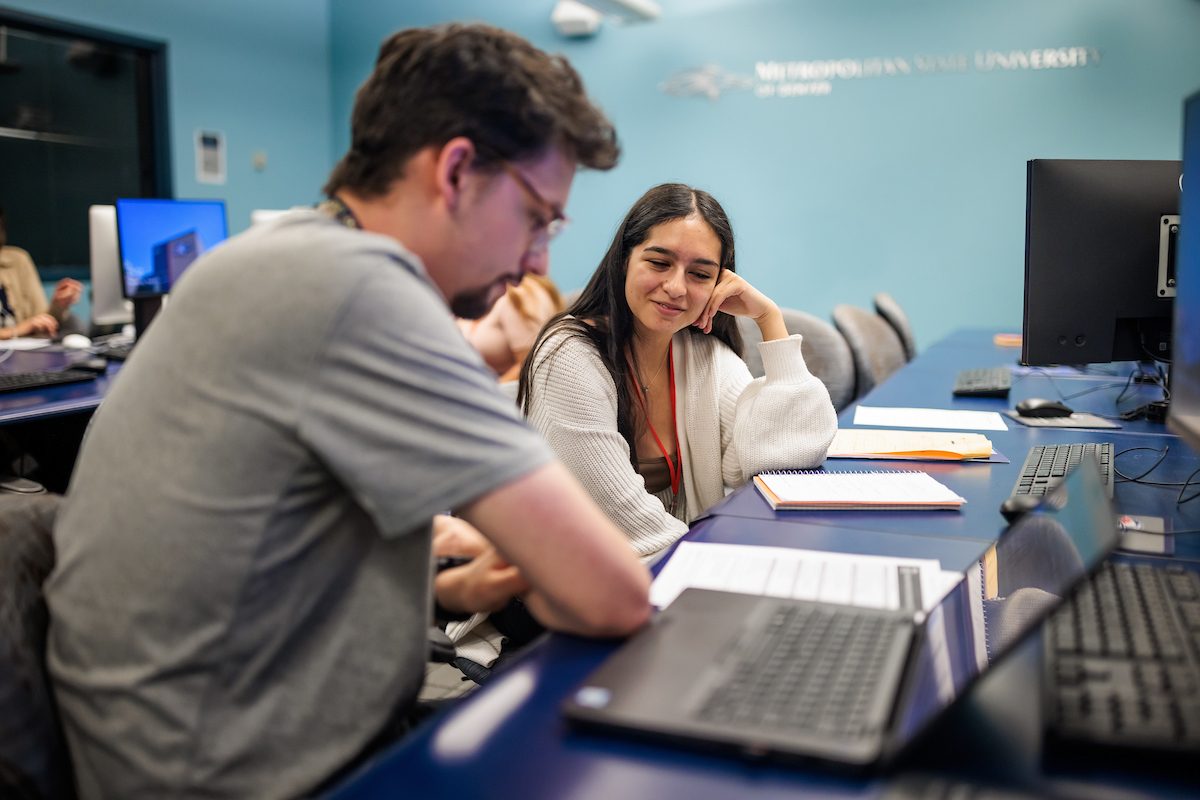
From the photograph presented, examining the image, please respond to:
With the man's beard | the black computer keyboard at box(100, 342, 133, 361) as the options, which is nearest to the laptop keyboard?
the man's beard

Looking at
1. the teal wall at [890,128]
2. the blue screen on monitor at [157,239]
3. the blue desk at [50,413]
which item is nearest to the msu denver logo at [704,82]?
the teal wall at [890,128]

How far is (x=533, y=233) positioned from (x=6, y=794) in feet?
2.21

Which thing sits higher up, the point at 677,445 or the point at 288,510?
the point at 288,510

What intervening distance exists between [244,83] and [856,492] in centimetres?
594

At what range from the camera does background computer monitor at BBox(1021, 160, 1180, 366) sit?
6.62 feet

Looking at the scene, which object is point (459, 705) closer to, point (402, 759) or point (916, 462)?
point (402, 759)

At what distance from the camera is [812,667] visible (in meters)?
0.88

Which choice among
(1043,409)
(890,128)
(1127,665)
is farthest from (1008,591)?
(890,128)

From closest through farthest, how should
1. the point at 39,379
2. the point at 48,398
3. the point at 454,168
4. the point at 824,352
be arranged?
the point at 454,168 < the point at 48,398 < the point at 39,379 < the point at 824,352

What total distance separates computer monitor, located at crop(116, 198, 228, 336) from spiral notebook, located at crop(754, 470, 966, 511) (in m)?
2.51

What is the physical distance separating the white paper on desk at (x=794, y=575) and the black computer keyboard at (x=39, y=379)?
6.73 ft

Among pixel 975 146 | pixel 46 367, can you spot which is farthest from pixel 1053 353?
pixel 975 146

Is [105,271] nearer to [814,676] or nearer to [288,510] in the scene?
[288,510]

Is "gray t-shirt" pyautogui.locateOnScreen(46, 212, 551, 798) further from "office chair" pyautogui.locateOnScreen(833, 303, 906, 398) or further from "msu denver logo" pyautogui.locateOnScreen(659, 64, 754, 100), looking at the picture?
"msu denver logo" pyautogui.locateOnScreen(659, 64, 754, 100)
